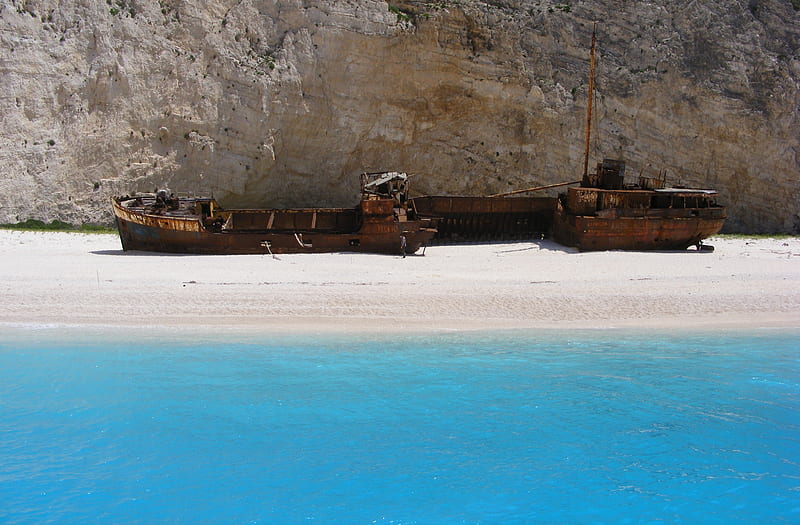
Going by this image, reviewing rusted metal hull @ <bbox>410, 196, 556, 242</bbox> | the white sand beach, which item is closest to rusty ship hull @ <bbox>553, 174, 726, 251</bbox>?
rusted metal hull @ <bbox>410, 196, 556, 242</bbox>

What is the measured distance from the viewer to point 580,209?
70.9 ft

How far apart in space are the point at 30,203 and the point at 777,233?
32.6m

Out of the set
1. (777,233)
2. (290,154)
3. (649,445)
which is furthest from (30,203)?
(777,233)

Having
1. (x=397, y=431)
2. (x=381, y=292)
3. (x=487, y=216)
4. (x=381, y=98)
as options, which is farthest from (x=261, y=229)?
(x=397, y=431)

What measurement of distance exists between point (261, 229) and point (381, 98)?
11.1m

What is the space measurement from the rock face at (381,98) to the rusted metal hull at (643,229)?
8.60m

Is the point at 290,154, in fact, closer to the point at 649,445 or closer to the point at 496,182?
the point at 496,182

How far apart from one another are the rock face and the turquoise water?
17220 millimetres

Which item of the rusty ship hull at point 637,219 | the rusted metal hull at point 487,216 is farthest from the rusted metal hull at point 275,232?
the rusty ship hull at point 637,219

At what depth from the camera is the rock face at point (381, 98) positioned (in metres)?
25.3

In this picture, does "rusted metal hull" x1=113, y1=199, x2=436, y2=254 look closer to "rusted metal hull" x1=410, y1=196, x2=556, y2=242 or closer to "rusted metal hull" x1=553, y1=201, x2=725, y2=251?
"rusted metal hull" x1=410, y1=196, x2=556, y2=242

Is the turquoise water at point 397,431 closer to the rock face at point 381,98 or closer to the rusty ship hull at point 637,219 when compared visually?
the rusty ship hull at point 637,219

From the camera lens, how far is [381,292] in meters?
13.3

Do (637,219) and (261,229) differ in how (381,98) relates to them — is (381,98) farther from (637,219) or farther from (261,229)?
(637,219)
